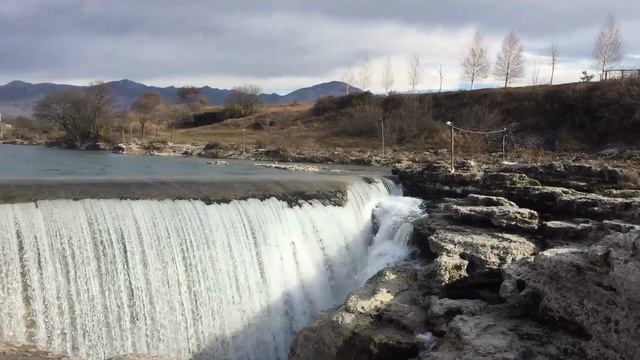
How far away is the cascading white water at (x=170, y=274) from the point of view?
9672 mm

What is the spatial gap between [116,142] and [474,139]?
2842cm

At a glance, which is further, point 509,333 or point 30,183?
point 30,183

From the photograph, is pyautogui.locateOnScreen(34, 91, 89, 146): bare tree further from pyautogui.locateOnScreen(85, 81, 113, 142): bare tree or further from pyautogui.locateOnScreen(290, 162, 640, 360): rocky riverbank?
pyautogui.locateOnScreen(290, 162, 640, 360): rocky riverbank

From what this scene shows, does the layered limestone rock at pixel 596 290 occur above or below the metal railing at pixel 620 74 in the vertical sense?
below

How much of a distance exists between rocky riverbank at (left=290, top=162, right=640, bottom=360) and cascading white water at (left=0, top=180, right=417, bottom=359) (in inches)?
94.6

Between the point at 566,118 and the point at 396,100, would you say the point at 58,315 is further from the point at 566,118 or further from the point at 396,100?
the point at 396,100

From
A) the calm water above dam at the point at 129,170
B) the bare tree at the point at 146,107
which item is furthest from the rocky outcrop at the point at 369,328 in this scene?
the bare tree at the point at 146,107

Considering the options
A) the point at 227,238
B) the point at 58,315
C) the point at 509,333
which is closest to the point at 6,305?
the point at 58,315

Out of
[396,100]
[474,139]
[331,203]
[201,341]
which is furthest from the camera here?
[396,100]

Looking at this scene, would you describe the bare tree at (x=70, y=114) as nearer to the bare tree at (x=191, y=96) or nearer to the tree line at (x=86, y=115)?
the tree line at (x=86, y=115)

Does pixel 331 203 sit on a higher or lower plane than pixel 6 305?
higher

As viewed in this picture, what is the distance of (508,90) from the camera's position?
1769 inches

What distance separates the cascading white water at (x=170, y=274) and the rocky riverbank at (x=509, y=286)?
2.40 metres

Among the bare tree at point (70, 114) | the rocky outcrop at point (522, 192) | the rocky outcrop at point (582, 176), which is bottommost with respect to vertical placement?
A: the rocky outcrop at point (522, 192)
